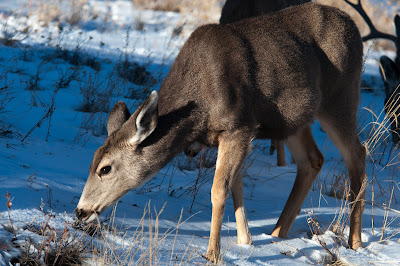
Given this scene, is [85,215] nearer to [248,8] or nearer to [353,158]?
[353,158]

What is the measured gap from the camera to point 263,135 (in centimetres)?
570

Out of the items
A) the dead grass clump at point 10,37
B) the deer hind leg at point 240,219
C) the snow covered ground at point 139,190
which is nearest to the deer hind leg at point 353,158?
the snow covered ground at point 139,190

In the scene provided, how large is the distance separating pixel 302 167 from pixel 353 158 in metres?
0.64

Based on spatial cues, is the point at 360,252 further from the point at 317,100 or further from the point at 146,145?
the point at 146,145

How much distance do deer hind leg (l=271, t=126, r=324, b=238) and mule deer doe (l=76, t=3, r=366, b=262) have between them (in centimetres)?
20

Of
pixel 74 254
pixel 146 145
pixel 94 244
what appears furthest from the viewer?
pixel 146 145

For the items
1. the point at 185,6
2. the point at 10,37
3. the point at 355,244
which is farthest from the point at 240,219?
the point at 185,6

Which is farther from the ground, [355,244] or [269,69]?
[269,69]

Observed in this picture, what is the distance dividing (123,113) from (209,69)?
94 cm

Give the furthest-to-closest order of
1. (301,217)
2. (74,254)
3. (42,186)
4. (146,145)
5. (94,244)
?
(301,217), (42,186), (146,145), (94,244), (74,254)

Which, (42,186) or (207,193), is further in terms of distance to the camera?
(207,193)

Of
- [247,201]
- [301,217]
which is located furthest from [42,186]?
[301,217]

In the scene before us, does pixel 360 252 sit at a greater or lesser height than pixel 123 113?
lesser

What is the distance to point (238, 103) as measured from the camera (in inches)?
203
